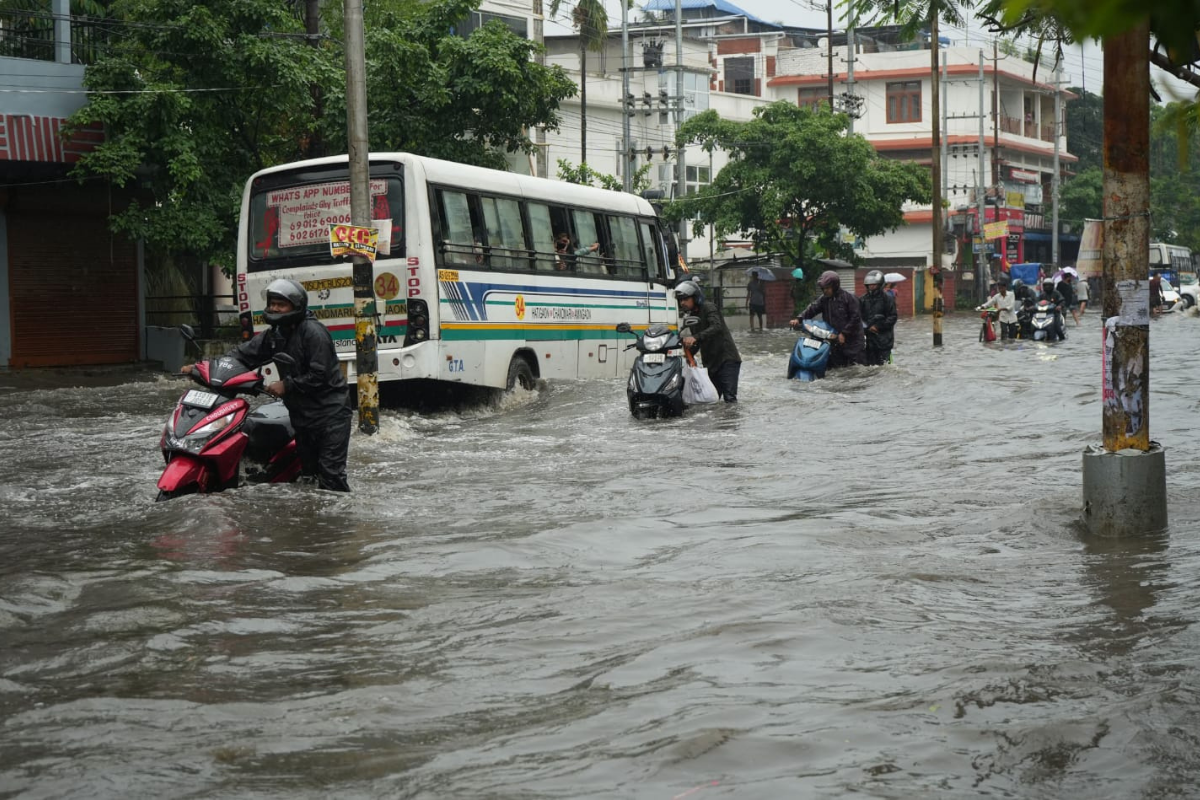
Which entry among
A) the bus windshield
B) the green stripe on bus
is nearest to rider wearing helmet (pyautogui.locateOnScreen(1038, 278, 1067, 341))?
the green stripe on bus

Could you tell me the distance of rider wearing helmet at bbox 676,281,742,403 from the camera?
48.2 feet

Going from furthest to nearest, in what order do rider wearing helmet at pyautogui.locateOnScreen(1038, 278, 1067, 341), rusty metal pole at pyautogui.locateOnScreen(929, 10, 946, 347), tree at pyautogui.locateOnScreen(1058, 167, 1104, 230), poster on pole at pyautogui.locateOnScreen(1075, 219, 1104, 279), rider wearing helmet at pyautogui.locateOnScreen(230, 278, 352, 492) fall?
tree at pyautogui.locateOnScreen(1058, 167, 1104, 230) < rider wearing helmet at pyautogui.locateOnScreen(1038, 278, 1067, 341) < rusty metal pole at pyautogui.locateOnScreen(929, 10, 946, 347) < rider wearing helmet at pyautogui.locateOnScreen(230, 278, 352, 492) < poster on pole at pyautogui.locateOnScreen(1075, 219, 1104, 279)

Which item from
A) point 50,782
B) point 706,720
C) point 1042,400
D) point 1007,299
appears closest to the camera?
point 50,782

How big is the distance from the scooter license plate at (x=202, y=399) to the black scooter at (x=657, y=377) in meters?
6.59

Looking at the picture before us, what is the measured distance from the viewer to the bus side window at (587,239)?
18359 mm

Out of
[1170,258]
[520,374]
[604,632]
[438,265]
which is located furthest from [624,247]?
[1170,258]

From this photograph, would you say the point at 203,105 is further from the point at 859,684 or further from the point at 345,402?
the point at 859,684

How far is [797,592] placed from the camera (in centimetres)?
662

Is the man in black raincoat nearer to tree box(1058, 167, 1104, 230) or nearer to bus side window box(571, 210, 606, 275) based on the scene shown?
bus side window box(571, 210, 606, 275)

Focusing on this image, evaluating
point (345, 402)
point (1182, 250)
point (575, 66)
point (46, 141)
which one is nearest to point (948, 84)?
point (1182, 250)

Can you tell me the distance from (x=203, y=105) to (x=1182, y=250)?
56.6 meters

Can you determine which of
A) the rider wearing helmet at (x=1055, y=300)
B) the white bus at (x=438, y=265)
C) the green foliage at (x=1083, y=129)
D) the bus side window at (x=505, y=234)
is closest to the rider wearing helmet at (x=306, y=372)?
the white bus at (x=438, y=265)

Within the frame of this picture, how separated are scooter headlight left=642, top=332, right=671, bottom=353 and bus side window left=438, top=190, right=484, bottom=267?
7.70ft

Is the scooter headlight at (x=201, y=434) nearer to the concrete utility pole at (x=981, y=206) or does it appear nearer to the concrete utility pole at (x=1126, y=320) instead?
the concrete utility pole at (x=1126, y=320)
